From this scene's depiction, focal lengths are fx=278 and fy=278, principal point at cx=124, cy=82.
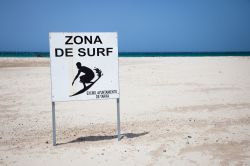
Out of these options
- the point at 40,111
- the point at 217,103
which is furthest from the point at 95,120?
the point at 217,103

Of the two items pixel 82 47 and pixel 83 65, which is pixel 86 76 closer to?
pixel 83 65

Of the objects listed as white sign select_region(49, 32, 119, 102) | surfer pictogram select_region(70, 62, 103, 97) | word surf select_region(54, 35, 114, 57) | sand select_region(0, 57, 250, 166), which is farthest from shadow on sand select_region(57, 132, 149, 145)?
word surf select_region(54, 35, 114, 57)

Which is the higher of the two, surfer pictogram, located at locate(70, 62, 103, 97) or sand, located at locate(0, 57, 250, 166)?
surfer pictogram, located at locate(70, 62, 103, 97)

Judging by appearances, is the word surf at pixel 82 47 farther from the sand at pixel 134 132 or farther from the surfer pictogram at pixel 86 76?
Answer: the sand at pixel 134 132

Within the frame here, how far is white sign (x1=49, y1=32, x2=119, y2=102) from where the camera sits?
18.4ft

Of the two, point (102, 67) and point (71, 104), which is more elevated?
point (102, 67)

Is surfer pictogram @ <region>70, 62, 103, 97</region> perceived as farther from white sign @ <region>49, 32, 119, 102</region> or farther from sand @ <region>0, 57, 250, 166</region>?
sand @ <region>0, 57, 250, 166</region>

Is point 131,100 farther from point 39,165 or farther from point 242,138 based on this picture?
point 39,165

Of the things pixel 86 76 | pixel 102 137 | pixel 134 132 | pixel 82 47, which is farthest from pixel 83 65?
pixel 134 132

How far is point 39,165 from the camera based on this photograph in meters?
4.79

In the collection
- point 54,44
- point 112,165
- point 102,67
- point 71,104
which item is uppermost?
point 54,44

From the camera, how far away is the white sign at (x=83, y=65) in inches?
220

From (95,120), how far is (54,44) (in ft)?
10.5

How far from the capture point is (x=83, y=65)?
571 centimetres
